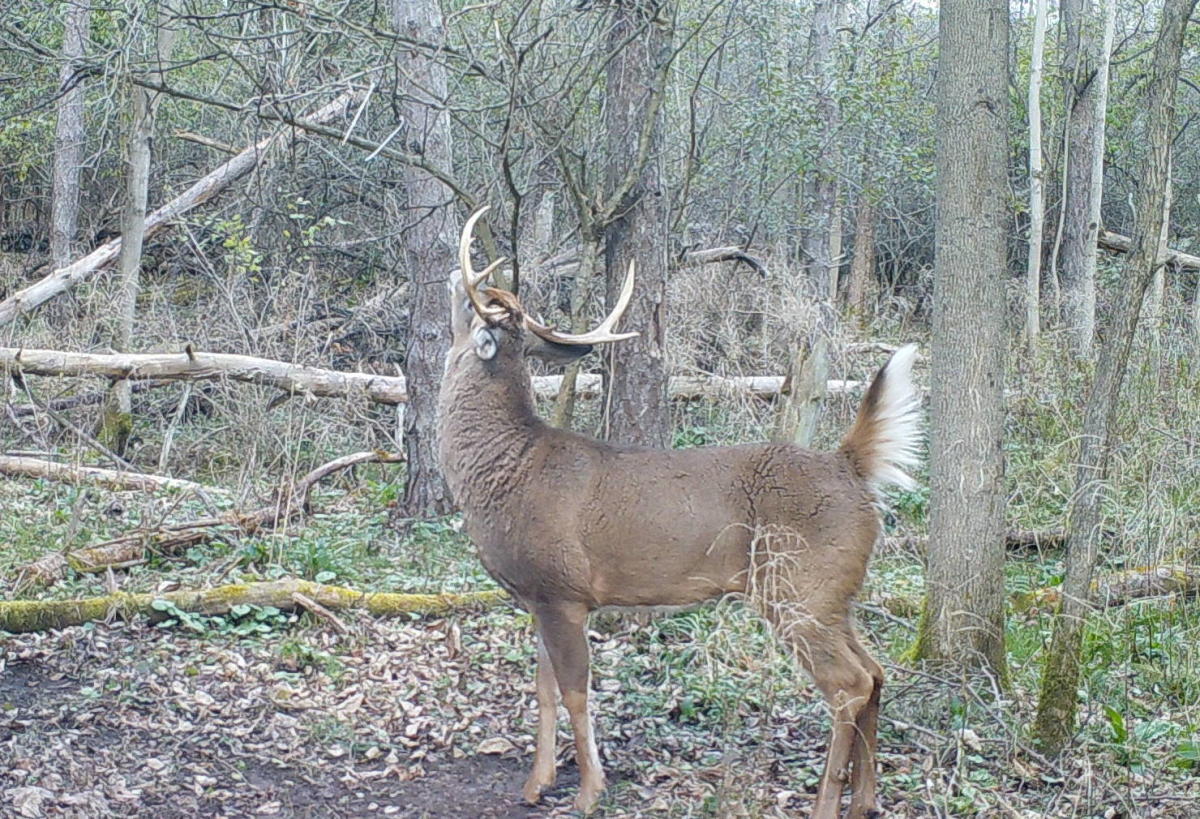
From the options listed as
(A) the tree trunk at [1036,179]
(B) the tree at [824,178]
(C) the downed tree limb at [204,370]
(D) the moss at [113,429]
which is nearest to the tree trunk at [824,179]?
(B) the tree at [824,178]

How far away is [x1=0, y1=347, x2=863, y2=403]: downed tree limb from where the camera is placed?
34.4ft

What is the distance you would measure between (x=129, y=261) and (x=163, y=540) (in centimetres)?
541

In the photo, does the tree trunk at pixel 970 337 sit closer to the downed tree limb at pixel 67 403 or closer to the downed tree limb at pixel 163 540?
the downed tree limb at pixel 163 540

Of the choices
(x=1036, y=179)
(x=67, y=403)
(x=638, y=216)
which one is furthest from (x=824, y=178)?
(x=638, y=216)

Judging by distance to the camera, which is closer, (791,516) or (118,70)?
(791,516)

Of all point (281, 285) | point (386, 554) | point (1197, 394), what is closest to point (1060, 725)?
point (1197, 394)

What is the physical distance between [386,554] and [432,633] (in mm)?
1541

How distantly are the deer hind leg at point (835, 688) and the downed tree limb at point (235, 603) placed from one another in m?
2.79

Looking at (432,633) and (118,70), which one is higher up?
(118,70)

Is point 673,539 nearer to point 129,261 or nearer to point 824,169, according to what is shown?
point 129,261

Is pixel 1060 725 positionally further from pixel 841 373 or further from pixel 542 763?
pixel 841 373

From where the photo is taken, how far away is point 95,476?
9.74 metres

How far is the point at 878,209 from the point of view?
60.6 feet

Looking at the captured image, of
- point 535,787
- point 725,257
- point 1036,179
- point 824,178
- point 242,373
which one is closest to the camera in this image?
point 535,787
